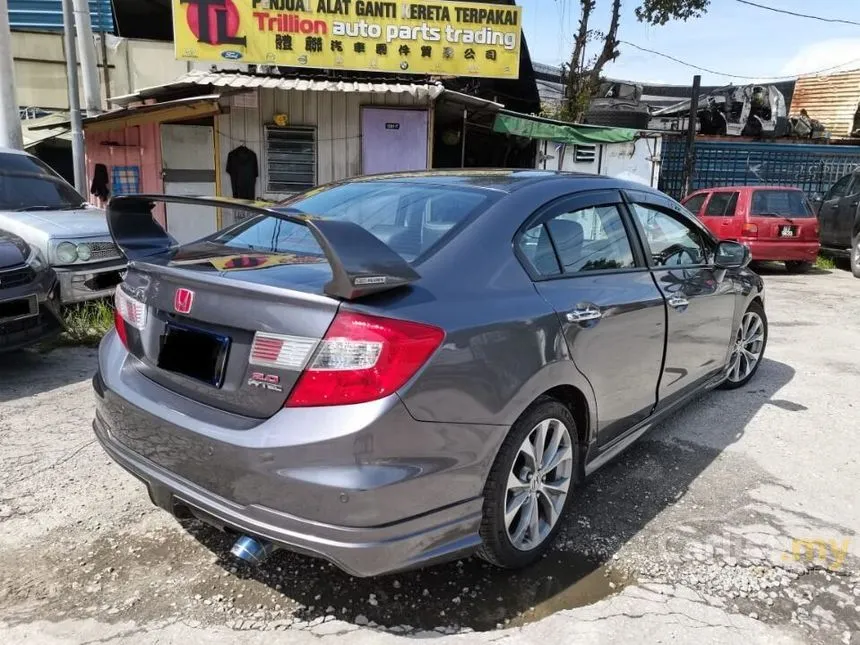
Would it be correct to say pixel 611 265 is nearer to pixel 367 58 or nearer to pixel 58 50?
pixel 367 58

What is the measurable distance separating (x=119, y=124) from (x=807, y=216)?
11.1m

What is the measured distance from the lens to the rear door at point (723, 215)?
11266mm

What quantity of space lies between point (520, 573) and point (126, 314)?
1902 millimetres

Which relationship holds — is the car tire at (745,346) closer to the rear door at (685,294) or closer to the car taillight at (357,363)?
the rear door at (685,294)

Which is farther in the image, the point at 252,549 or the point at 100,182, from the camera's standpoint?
the point at 100,182

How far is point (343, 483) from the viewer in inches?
79.0

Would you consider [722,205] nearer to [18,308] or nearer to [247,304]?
[18,308]

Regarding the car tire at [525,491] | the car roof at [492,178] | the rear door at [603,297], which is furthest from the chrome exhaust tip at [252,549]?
the car roof at [492,178]

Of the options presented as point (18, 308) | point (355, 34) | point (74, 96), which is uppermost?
point (355, 34)

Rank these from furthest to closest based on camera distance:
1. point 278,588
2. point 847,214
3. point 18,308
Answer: point 847,214
point 18,308
point 278,588

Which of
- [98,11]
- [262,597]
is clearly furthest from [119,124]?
[262,597]

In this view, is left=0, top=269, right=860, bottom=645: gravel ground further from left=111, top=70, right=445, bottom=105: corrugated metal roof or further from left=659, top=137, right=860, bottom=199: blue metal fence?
left=659, top=137, right=860, bottom=199: blue metal fence

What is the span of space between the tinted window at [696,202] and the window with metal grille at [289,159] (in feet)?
22.6

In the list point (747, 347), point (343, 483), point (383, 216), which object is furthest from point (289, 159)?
point (343, 483)
